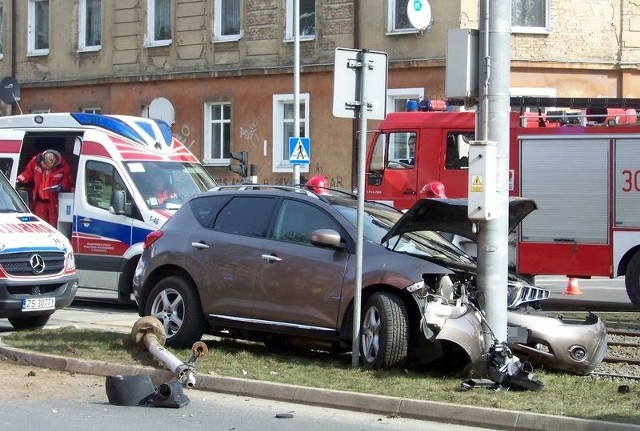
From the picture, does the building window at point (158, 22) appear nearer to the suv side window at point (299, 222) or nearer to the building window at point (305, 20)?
the building window at point (305, 20)

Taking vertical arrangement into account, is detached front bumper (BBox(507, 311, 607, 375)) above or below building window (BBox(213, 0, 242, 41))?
below

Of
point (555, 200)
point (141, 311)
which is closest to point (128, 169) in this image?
point (141, 311)

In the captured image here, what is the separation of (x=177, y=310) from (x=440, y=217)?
2.98m

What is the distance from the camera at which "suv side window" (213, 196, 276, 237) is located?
1173 centimetres

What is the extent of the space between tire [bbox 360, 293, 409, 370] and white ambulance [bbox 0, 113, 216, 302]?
258 inches

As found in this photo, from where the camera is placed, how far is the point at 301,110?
103 ft

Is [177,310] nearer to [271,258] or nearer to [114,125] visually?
[271,258]

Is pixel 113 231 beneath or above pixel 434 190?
beneath

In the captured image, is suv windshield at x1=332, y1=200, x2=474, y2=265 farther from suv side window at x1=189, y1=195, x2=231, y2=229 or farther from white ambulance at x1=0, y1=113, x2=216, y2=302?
white ambulance at x1=0, y1=113, x2=216, y2=302

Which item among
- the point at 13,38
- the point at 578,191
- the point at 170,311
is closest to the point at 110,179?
the point at 170,311

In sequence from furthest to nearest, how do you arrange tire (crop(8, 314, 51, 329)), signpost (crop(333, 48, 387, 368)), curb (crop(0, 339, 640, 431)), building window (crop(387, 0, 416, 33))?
building window (crop(387, 0, 416, 33)), tire (crop(8, 314, 51, 329)), signpost (crop(333, 48, 387, 368)), curb (crop(0, 339, 640, 431))

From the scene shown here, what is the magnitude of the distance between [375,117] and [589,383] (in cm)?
314

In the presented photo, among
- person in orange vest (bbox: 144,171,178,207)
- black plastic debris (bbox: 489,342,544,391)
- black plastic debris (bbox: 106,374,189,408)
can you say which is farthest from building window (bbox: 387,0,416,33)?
black plastic debris (bbox: 106,374,189,408)

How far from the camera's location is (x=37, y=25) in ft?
124
